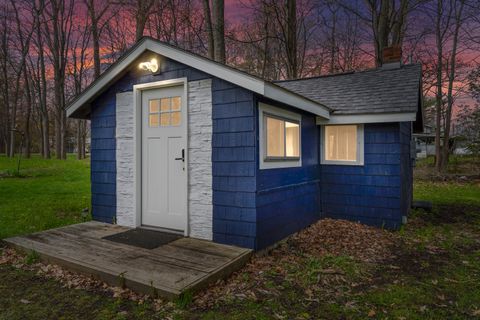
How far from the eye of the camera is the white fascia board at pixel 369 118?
18.5 feet

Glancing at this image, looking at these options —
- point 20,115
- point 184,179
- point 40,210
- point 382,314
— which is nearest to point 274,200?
point 184,179

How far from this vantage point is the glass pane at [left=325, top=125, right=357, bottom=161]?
6.58 metres

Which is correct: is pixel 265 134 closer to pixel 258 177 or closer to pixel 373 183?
pixel 258 177

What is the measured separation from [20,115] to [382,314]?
41.9 metres

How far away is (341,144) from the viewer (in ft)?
22.1

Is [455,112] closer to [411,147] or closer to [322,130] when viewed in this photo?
[411,147]

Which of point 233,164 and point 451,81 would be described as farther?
point 451,81

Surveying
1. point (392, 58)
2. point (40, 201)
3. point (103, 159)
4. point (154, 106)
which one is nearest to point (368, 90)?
point (392, 58)

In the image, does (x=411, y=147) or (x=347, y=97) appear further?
(x=411, y=147)

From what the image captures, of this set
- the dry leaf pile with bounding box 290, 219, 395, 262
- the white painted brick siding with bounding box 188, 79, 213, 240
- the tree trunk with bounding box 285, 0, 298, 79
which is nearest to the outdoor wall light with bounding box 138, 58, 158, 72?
the white painted brick siding with bounding box 188, 79, 213, 240

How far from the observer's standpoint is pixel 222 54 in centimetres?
984

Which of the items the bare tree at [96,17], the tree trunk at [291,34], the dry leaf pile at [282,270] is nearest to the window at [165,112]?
the dry leaf pile at [282,270]

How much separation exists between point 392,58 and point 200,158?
253 inches

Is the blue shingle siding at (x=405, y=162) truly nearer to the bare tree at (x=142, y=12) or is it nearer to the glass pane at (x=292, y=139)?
the glass pane at (x=292, y=139)
